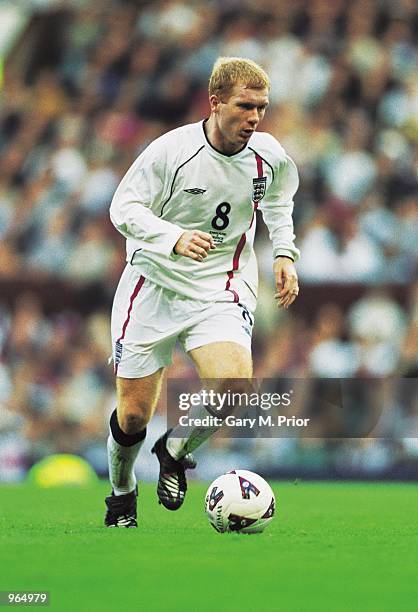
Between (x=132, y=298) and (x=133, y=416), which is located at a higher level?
(x=132, y=298)

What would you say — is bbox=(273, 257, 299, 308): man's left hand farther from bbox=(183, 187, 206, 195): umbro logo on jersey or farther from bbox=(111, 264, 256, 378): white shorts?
bbox=(183, 187, 206, 195): umbro logo on jersey

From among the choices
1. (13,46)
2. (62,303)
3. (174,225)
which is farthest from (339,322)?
(174,225)

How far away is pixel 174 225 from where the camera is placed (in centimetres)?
597

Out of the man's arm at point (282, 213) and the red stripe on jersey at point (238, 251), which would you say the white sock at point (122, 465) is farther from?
the man's arm at point (282, 213)

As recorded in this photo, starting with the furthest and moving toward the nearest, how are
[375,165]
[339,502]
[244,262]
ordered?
[375,165] < [339,502] < [244,262]

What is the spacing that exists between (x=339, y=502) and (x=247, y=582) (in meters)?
4.85

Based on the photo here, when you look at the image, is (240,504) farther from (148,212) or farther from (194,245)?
(148,212)

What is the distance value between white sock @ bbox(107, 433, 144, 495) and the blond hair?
1.78m

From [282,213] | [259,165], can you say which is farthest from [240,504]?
[259,165]

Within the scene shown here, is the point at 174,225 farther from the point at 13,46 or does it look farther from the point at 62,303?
the point at 13,46

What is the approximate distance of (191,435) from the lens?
6.30m

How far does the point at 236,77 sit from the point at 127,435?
181 cm

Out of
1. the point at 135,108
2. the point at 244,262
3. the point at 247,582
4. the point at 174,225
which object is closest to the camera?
the point at 247,582

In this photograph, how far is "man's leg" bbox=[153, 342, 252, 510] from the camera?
235 inches
